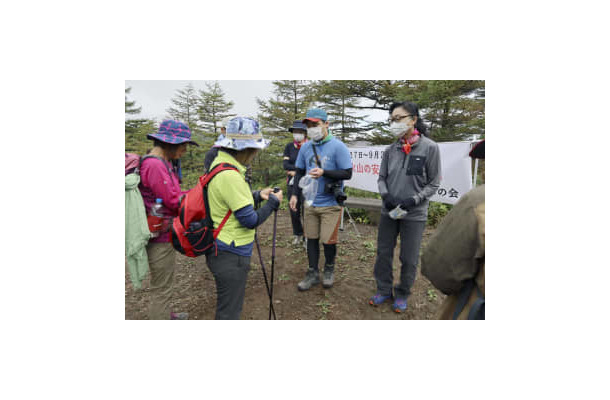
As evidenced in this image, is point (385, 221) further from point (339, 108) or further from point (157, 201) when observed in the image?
point (339, 108)

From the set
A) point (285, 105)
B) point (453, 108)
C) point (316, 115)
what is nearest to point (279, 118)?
point (285, 105)

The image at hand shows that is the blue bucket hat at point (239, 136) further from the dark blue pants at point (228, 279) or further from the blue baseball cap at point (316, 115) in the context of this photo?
the blue baseball cap at point (316, 115)

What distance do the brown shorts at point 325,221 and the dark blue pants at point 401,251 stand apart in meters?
0.56

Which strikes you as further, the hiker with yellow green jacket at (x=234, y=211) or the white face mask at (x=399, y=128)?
the white face mask at (x=399, y=128)

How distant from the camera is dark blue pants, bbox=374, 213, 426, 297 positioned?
2877mm

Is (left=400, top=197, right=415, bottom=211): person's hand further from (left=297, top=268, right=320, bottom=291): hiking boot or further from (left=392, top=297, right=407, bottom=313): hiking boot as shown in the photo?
(left=297, top=268, right=320, bottom=291): hiking boot

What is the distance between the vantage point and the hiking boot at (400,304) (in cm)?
309

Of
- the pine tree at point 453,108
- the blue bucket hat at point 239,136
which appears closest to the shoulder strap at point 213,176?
the blue bucket hat at point 239,136

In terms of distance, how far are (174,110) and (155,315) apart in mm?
14536

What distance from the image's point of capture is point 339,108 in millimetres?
10133

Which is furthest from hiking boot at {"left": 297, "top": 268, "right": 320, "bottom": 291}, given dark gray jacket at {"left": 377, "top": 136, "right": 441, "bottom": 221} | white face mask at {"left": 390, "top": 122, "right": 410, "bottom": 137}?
white face mask at {"left": 390, "top": 122, "right": 410, "bottom": 137}

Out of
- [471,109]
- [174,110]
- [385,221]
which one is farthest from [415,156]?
[174,110]

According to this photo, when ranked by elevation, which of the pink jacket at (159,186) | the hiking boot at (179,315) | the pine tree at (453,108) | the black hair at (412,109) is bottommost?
the hiking boot at (179,315)

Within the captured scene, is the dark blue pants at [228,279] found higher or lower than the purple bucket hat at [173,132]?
lower
